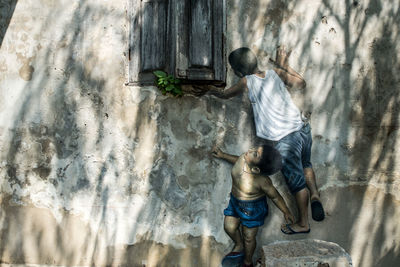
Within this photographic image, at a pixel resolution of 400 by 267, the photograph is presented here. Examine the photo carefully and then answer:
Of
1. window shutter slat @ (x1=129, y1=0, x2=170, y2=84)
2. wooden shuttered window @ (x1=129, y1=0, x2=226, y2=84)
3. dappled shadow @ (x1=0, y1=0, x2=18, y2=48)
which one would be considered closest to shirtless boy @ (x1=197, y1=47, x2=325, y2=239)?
wooden shuttered window @ (x1=129, y1=0, x2=226, y2=84)

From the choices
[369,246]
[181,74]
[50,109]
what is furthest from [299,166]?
[50,109]

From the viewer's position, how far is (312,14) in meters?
4.65

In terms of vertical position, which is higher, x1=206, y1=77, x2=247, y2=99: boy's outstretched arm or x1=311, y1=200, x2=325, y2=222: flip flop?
x1=206, y1=77, x2=247, y2=99: boy's outstretched arm

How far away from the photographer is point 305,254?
405cm

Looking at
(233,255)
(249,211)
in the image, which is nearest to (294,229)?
(249,211)

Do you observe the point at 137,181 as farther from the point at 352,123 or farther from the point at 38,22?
the point at 352,123

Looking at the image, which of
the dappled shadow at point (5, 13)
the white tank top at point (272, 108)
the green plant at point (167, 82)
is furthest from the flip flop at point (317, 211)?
the dappled shadow at point (5, 13)

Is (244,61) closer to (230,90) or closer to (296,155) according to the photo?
(230,90)

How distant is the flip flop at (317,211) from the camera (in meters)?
4.43

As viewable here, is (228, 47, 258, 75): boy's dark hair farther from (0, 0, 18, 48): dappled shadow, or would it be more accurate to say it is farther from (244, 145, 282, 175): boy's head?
(0, 0, 18, 48): dappled shadow

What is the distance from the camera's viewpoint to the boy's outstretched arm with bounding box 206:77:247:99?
4.58 meters

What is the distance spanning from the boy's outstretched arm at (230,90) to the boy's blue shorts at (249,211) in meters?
1.20

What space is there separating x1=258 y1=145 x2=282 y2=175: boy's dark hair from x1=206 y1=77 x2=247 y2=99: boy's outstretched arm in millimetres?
741

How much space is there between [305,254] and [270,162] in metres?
1.04
